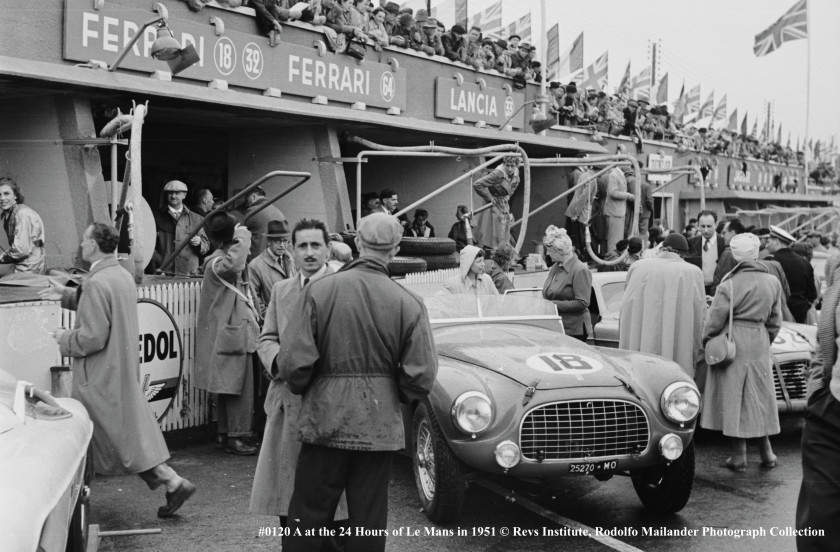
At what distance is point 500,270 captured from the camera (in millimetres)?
8812

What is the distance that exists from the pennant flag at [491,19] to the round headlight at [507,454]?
1891 centimetres

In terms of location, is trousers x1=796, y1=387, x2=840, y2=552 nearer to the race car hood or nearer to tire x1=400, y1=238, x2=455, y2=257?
the race car hood

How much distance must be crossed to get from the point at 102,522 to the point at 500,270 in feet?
15.0

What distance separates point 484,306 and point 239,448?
2230mm

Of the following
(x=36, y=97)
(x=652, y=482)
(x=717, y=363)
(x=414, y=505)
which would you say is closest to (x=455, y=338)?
(x=414, y=505)

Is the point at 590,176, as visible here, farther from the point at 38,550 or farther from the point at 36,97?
the point at 38,550

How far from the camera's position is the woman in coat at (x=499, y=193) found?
12.5 metres

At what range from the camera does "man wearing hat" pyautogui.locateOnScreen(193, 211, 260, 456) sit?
7.14 metres

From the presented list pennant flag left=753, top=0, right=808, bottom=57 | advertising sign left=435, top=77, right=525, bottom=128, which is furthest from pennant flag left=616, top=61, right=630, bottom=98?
advertising sign left=435, top=77, right=525, bottom=128

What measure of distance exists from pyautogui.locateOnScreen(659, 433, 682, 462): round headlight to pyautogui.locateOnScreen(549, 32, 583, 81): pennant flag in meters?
22.9

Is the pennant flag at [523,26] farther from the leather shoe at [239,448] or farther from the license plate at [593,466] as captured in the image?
the license plate at [593,466]

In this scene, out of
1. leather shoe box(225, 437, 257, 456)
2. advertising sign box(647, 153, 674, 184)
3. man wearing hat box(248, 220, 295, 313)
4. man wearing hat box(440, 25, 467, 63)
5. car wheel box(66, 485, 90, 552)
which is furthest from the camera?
advertising sign box(647, 153, 674, 184)

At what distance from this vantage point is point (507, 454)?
202 inches

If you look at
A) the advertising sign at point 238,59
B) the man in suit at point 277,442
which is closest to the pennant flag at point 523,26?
the advertising sign at point 238,59
